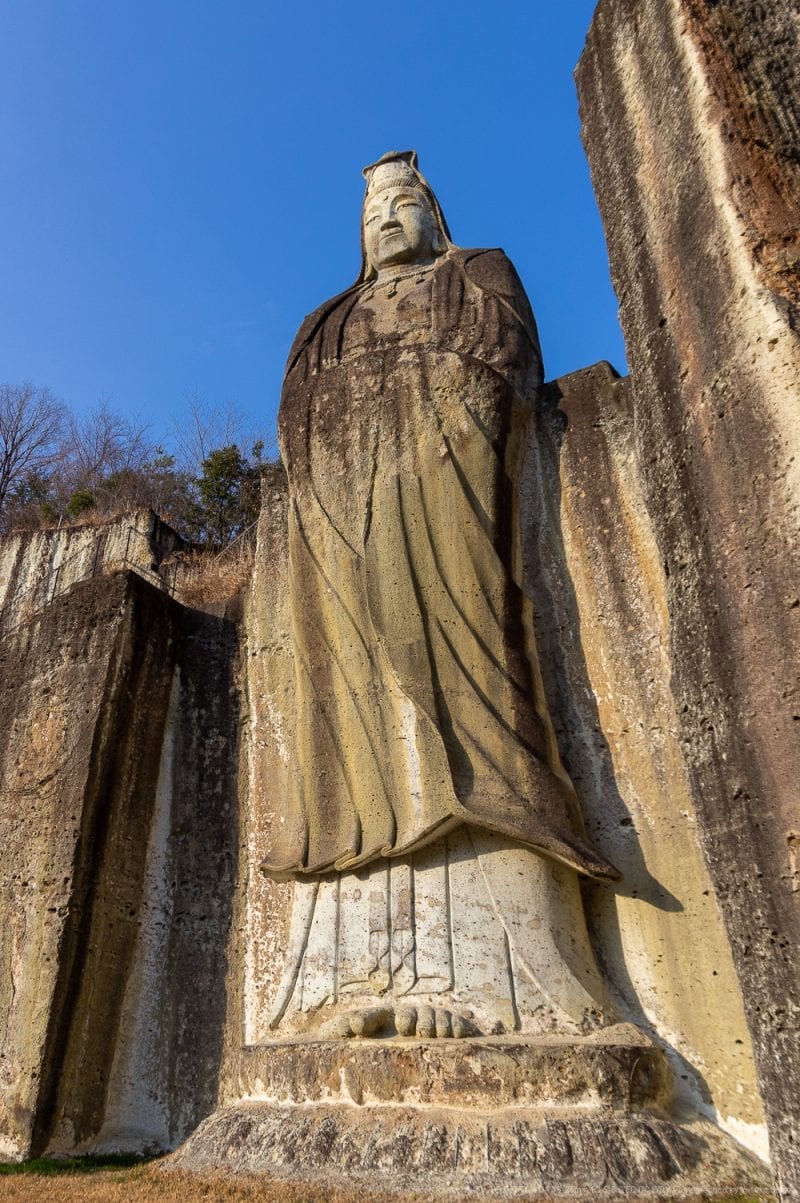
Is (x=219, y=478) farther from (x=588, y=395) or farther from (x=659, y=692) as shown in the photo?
(x=659, y=692)

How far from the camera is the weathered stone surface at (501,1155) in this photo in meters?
2.93

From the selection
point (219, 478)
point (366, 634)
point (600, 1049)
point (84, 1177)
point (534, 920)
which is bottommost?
point (84, 1177)

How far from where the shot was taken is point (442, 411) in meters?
4.89

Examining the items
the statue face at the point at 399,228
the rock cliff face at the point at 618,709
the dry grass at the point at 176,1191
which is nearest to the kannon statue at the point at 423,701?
the rock cliff face at the point at 618,709

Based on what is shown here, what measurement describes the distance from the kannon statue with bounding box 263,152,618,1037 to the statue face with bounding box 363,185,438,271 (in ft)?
1.41

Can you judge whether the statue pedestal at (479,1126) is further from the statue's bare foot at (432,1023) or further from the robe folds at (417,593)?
the robe folds at (417,593)

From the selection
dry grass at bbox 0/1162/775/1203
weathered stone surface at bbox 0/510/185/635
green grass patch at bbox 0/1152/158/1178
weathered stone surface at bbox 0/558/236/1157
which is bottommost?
dry grass at bbox 0/1162/775/1203

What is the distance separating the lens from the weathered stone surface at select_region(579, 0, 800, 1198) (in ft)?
9.24

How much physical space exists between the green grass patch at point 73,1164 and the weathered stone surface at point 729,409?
8.93ft

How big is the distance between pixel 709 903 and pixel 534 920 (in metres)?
0.70

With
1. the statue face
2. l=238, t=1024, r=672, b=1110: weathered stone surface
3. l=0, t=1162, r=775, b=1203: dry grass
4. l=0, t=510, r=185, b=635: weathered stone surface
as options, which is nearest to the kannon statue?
l=238, t=1024, r=672, b=1110: weathered stone surface

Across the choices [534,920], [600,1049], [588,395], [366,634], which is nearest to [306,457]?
[366,634]

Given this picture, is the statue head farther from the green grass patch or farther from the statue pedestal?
the green grass patch

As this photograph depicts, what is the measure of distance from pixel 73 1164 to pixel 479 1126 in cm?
191
